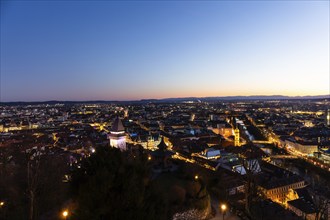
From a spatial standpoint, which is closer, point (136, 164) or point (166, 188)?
point (136, 164)

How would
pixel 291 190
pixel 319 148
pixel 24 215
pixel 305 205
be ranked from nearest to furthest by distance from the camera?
pixel 24 215 < pixel 305 205 < pixel 291 190 < pixel 319 148

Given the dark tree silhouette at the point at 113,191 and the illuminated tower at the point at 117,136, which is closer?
the dark tree silhouette at the point at 113,191

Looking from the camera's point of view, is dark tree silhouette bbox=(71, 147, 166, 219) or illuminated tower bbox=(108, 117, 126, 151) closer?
dark tree silhouette bbox=(71, 147, 166, 219)

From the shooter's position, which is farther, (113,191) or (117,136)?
(117,136)

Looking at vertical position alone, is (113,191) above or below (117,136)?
above

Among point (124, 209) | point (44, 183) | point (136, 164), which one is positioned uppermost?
point (136, 164)

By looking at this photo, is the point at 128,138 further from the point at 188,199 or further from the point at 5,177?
the point at 188,199

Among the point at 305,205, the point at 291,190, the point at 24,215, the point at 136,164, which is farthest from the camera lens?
the point at 291,190

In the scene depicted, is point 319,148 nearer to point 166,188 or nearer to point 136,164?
point 166,188

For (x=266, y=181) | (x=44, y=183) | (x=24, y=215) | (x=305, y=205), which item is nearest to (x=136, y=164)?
(x=24, y=215)

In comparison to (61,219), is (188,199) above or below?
above
